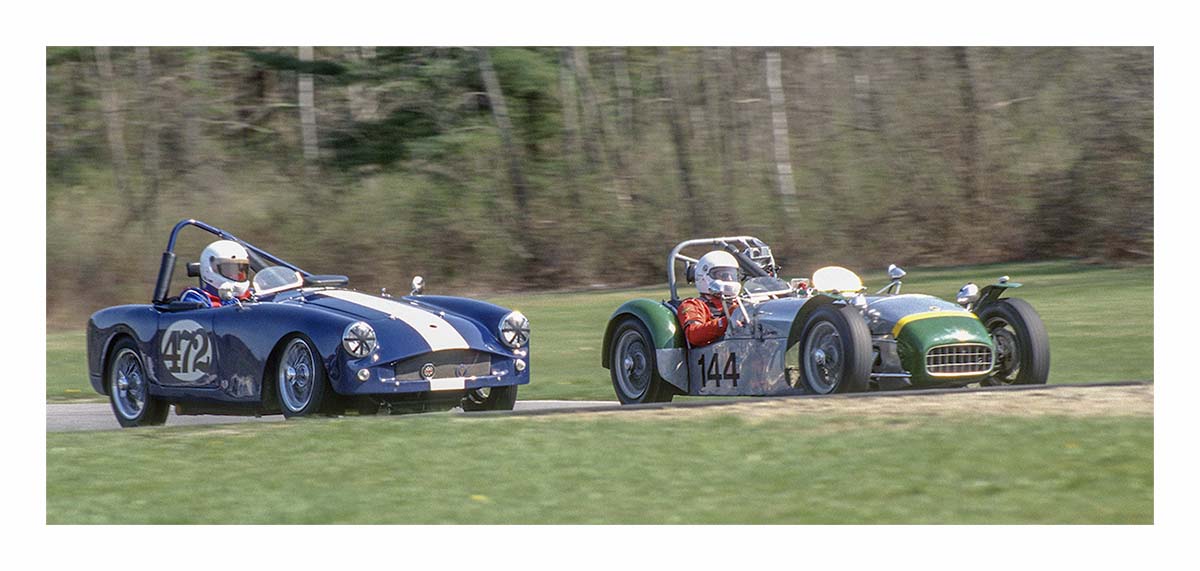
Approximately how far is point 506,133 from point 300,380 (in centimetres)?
1445

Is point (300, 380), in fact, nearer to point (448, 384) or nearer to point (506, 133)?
point (448, 384)

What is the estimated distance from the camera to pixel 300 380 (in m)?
11.9

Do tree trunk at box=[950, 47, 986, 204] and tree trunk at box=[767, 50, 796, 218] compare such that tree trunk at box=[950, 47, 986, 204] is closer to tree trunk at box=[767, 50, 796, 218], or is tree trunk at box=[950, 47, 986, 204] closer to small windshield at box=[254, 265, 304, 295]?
tree trunk at box=[767, 50, 796, 218]

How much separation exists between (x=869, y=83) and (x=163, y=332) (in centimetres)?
1414

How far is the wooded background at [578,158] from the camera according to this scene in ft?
79.5

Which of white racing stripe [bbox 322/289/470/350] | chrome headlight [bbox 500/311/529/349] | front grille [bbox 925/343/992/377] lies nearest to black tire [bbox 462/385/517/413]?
chrome headlight [bbox 500/311/529/349]

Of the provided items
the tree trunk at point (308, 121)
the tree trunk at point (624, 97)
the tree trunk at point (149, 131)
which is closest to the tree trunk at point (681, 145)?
the tree trunk at point (624, 97)

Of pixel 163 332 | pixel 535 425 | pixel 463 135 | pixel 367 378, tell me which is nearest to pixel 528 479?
pixel 535 425

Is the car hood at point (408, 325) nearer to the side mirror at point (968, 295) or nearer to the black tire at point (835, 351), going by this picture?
the black tire at point (835, 351)

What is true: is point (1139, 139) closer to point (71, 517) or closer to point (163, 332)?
point (163, 332)

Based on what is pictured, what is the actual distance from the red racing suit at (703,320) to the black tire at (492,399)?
1.65 metres

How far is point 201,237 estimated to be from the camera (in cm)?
2562

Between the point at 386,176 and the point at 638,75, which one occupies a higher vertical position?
the point at 638,75

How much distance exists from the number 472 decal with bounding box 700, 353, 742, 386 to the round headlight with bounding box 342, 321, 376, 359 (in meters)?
3.15
